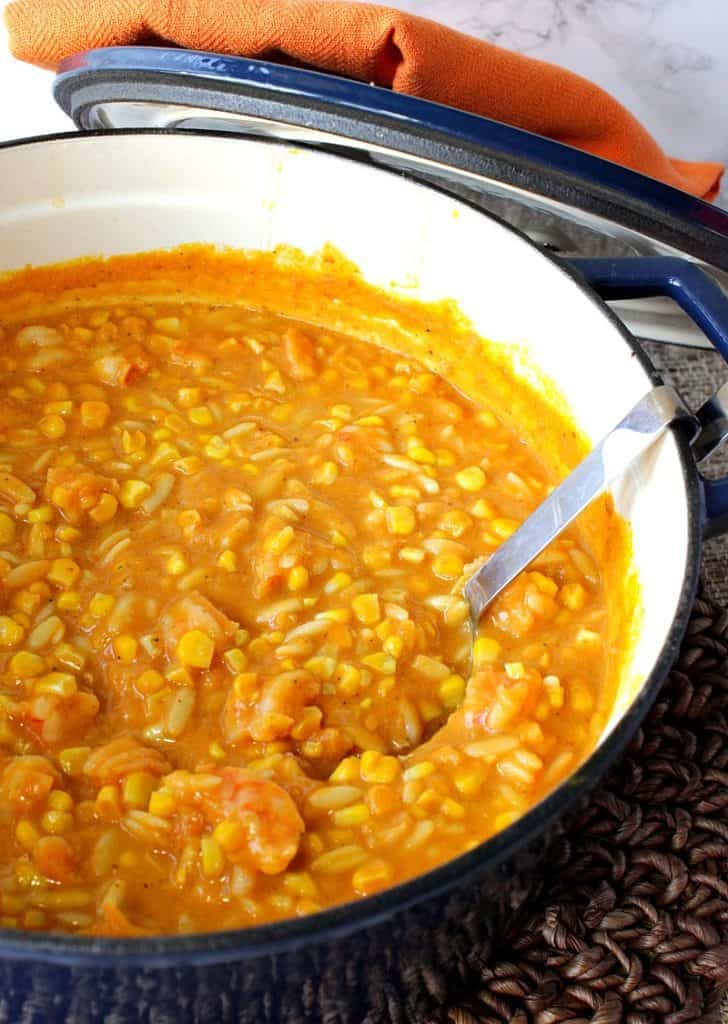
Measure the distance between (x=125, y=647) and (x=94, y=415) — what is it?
0.84m

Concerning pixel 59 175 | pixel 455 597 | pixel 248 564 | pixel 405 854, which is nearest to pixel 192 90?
pixel 59 175

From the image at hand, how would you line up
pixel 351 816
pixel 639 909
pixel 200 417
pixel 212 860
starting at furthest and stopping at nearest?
pixel 200 417 → pixel 639 909 → pixel 351 816 → pixel 212 860

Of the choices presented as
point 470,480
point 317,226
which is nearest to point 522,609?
point 470,480

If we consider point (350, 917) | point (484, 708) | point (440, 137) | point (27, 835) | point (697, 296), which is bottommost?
point (27, 835)

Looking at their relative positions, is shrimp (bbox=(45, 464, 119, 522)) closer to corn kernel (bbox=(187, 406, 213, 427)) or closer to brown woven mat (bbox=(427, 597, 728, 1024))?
corn kernel (bbox=(187, 406, 213, 427))

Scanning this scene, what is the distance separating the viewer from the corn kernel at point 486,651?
→ 9.43 feet

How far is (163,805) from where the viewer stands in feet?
8.13

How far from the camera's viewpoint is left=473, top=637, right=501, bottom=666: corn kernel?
288 centimetres

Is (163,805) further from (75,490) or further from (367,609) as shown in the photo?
(75,490)

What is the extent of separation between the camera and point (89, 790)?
2.56 m

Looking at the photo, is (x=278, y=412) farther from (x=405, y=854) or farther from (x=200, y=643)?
(x=405, y=854)

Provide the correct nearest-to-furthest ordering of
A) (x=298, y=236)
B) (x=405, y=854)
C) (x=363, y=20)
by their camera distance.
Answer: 1. (x=405, y=854)
2. (x=363, y=20)
3. (x=298, y=236)

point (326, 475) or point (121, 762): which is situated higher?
point (326, 475)

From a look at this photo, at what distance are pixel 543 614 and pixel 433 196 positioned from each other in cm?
125
